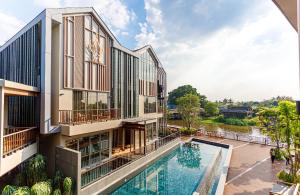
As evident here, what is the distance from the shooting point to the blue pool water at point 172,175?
378 inches

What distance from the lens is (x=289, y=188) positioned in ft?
26.6

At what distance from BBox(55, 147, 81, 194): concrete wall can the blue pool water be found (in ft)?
7.80

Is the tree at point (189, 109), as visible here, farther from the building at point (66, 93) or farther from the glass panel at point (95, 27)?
the glass panel at point (95, 27)

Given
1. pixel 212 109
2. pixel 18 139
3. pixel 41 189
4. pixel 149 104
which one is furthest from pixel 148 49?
pixel 212 109

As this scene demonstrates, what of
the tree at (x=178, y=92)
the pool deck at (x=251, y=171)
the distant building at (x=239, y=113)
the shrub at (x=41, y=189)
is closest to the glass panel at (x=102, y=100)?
the shrub at (x=41, y=189)

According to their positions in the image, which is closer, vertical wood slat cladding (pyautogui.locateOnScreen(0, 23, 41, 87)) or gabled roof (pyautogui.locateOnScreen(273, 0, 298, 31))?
gabled roof (pyautogui.locateOnScreen(273, 0, 298, 31))

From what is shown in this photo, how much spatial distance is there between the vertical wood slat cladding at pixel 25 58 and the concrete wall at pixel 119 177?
5477mm

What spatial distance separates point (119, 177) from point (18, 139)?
16.5 feet

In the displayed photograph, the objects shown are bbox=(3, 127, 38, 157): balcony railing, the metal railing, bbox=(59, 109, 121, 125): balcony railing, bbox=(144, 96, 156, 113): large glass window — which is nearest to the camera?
bbox=(3, 127, 38, 157): balcony railing

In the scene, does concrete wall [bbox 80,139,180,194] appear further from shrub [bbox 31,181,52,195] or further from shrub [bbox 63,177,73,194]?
shrub [bbox 31,181,52,195]

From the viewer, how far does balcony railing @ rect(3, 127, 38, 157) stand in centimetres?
656

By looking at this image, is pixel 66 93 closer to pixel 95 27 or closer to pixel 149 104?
pixel 95 27

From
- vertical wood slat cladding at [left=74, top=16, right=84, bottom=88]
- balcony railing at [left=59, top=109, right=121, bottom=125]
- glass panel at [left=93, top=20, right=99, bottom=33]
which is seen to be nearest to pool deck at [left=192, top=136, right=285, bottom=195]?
balcony railing at [left=59, top=109, right=121, bottom=125]

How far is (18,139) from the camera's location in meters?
7.48
